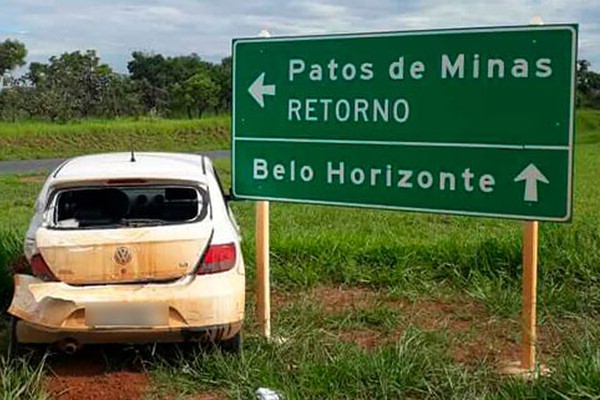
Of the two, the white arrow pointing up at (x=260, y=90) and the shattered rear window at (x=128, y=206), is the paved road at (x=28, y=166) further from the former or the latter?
the white arrow pointing up at (x=260, y=90)

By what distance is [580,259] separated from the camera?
655 cm

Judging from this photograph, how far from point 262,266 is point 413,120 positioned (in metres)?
1.47

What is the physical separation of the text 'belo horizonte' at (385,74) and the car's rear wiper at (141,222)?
1099 millimetres

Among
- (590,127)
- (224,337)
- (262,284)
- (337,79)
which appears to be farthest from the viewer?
(590,127)

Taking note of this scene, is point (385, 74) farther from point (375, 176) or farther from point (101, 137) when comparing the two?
point (101, 137)

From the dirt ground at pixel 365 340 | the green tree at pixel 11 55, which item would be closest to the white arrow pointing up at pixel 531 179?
the dirt ground at pixel 365 340

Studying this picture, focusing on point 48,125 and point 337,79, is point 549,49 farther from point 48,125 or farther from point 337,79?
point 48,125

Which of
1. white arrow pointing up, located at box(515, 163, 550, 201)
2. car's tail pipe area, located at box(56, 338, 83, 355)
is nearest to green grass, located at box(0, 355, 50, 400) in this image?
car's tail pipe area, located at box(56, 338, 83, 355)

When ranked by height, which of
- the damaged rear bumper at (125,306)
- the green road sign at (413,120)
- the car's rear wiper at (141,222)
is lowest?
the damaged rear bumper at (125,306)

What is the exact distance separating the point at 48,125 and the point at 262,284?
3083 centimetres

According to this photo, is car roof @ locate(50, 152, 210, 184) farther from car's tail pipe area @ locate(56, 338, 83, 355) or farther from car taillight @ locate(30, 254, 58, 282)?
car's tail pipe area @ locate(56, 338, 83, 355)

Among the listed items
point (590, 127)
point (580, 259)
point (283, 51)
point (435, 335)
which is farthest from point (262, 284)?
point (590, 127)

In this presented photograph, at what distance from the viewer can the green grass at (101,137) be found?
31781 millimetres

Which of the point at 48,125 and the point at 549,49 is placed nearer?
the point at 549,49
